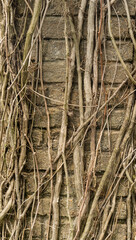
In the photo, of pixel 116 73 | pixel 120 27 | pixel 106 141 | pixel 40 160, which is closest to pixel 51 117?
pixel 40 160

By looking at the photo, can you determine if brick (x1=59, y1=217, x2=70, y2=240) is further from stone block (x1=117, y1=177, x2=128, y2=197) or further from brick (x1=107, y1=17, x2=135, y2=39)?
brick (x1=107, y1=17, x2=135, y2=39)

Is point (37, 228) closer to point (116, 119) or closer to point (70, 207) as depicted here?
point (70, 207)

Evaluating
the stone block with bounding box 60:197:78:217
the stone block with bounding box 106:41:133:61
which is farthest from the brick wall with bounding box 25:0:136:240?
the stone block with bounding box 60:197:78:217

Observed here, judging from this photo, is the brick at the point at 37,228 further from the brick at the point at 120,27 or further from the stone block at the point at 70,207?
the brick at the point at 120,27

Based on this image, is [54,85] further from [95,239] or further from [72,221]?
[95,239]

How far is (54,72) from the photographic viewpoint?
1915 millimetres

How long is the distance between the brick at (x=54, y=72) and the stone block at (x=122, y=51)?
33 centimetres

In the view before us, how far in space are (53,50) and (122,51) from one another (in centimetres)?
48

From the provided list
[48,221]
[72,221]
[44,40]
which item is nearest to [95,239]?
[72,221]

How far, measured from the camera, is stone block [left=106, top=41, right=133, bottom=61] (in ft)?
6.28

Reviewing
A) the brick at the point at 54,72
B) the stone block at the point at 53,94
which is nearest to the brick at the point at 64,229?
the stone block at the point at 53,94

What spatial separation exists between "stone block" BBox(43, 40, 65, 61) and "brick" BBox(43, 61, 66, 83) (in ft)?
0.11

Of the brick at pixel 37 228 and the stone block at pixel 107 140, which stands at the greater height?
the stone block at pixel 107 140

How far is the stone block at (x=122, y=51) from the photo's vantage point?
191 cm
